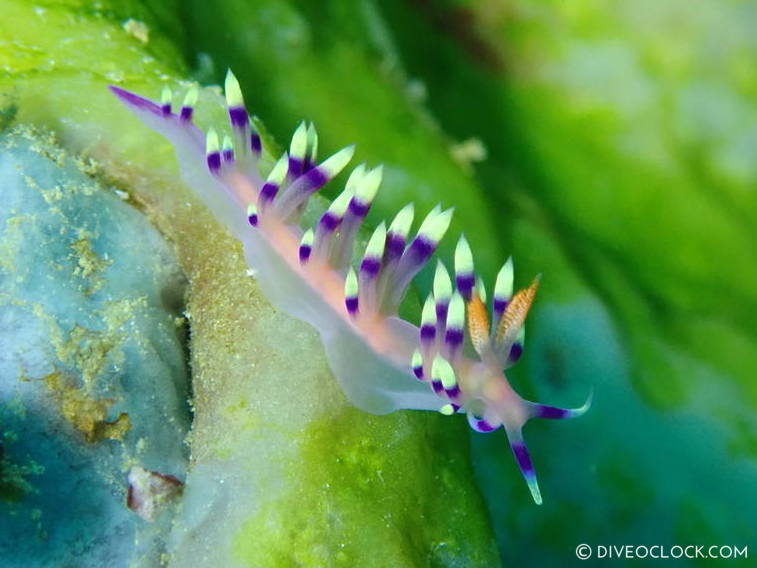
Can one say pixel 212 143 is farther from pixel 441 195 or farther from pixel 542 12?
pixel 542 12

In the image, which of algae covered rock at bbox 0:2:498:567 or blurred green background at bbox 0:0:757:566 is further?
blurred green background at bbox 0:0:757:566

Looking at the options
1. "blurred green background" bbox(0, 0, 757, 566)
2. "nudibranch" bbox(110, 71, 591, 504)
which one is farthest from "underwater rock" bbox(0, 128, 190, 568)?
"blurred green background" bbox(0, 0, 757, 566)

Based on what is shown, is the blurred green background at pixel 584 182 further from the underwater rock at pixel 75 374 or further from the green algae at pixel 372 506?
the underwater rock at pixel 75 374

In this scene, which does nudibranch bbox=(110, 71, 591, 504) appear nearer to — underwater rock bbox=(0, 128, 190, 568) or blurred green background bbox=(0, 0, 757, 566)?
underwater rock bbox=(0, 128, 190, 568)

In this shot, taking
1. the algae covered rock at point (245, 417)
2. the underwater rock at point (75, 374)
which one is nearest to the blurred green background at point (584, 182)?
the algae covered rock at point (245, 417)

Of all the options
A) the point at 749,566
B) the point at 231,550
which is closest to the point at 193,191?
the point at 231,550
